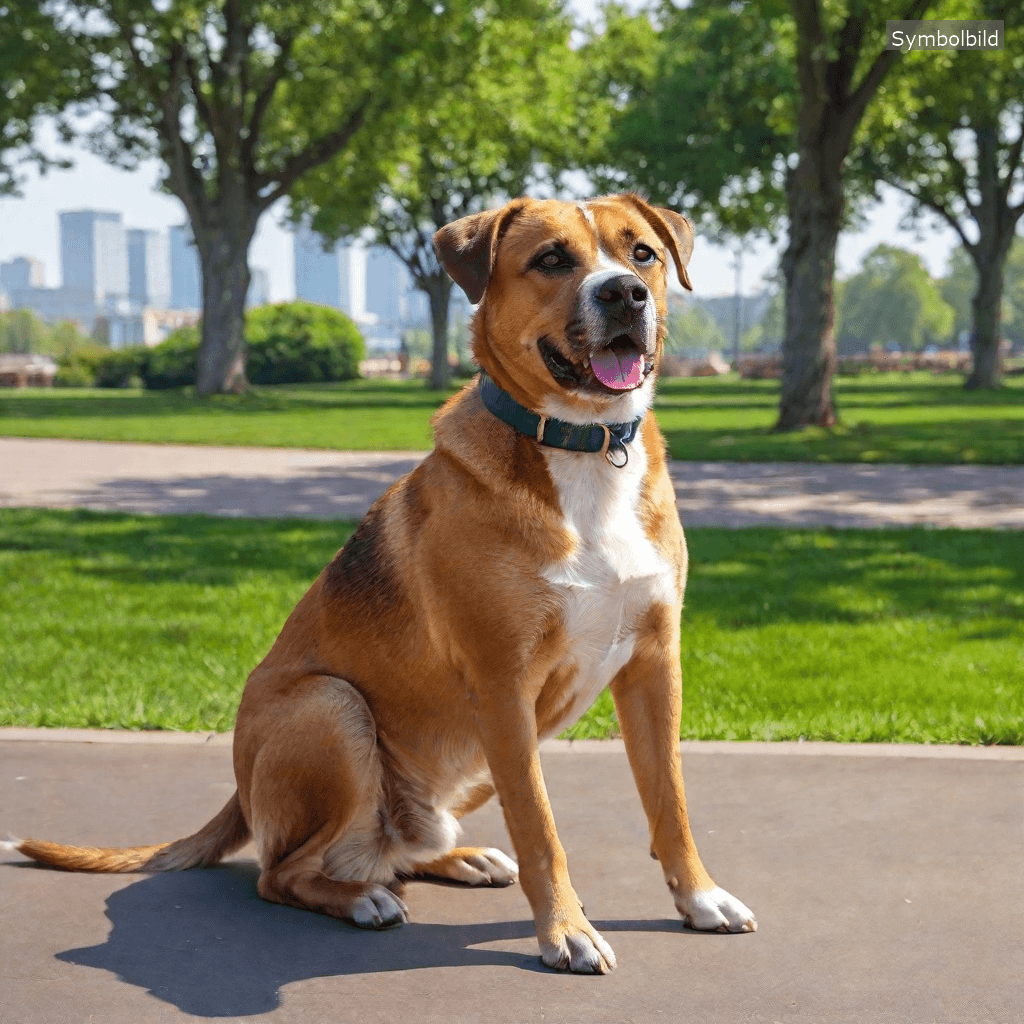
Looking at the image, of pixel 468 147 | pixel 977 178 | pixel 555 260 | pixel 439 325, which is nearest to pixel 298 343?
pixel 439 325

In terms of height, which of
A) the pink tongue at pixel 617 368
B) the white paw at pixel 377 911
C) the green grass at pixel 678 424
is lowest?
the white paw at pixel 377 911

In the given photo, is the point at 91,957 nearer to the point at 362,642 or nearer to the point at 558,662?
the point at 362,642

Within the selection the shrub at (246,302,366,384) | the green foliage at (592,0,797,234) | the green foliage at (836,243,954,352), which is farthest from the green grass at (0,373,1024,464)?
the green foliage at (836,243,954,352)

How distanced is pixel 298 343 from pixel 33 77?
70.5ft

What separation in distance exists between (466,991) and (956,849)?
178 centimetres

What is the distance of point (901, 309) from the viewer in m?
130

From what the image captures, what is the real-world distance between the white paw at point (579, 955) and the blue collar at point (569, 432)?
1.23 metres

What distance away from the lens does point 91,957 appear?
3473mm

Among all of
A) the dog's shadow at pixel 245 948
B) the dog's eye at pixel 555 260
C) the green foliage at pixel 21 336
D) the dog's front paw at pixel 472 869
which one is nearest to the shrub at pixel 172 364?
the dog's front paw at pixel 472 869

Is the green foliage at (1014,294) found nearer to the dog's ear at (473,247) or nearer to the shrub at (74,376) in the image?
the shrub at (74,376)

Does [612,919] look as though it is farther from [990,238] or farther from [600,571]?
[990,238]

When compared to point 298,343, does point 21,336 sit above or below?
above

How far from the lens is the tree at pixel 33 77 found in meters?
27.0

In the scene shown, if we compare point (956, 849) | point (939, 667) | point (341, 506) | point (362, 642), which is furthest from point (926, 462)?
point (362, 642)
